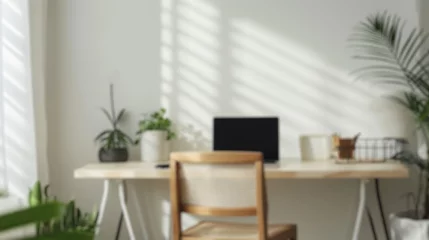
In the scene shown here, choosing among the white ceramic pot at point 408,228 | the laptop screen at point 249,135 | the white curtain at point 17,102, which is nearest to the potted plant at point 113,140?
the white curtain at point 17,102

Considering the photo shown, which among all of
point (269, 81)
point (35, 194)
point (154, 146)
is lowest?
point (35, 194)

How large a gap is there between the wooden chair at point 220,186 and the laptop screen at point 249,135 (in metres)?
0.79

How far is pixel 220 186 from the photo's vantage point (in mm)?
2473

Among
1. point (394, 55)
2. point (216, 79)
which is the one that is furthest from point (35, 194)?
point (394, 55)

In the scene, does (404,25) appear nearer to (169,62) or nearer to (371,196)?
(371,196)

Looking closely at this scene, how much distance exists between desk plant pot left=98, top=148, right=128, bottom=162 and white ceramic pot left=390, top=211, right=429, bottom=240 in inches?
60.1

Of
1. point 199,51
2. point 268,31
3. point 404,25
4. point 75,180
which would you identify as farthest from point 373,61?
point 75,180

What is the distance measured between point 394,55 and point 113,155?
1681 mm

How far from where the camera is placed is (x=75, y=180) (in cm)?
376

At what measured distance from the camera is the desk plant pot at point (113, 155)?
11.6 feet

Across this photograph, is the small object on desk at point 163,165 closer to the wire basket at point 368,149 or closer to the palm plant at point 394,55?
the wire basket at point 368,149

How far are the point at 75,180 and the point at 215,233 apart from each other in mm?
1380

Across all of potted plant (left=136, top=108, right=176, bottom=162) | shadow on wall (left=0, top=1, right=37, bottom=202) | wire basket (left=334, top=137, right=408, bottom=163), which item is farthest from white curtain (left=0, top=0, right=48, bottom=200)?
wire basket (left=334, top=137, right=408, bottom=163)

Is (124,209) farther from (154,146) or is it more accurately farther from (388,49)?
(388,49)
